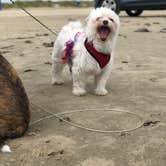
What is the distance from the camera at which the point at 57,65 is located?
844cm

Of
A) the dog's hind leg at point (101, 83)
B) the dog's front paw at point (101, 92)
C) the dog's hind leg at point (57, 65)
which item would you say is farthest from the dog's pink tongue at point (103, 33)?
the dog's hind leg at point (57, 65)

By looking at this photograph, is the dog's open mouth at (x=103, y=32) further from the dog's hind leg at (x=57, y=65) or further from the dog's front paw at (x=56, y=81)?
the dog's front paw at (x=56, y=81)

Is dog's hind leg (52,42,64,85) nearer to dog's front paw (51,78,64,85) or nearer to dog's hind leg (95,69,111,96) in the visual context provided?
dog's front paw (51,78,64,85)

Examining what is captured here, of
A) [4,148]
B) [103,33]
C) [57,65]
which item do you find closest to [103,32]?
[103,33]

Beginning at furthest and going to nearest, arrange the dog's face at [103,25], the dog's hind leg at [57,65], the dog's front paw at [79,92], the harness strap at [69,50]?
the dog's hind leg at [57,65], the harness strap at [69,50], the dog's front paw at [79,92], the dog's face at [103,25]

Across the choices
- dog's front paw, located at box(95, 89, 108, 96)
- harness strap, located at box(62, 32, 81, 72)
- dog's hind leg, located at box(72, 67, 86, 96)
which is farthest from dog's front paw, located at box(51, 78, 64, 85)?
dog's front paw, located at box(95, 89, 108, 96)

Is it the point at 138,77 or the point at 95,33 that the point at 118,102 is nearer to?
the point at 95,33

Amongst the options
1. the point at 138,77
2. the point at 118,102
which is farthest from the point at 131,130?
the point at 138,77

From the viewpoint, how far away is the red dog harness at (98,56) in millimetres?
7551

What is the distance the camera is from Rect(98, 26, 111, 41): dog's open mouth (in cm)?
744

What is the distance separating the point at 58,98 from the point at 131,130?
183 cm

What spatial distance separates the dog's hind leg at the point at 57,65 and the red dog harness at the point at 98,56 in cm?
84

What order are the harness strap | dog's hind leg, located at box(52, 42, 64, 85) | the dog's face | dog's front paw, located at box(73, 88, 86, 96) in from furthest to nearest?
dog's hind leg, located at box(52, 42, 64, 85)
the harness strap
dog's front paw, located at box(73, 88, 86, 96)
the dog's face

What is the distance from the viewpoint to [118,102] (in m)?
7.06
